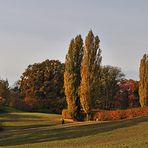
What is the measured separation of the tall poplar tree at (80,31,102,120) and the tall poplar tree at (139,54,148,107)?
10.2 metres

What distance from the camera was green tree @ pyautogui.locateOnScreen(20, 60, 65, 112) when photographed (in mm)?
84125

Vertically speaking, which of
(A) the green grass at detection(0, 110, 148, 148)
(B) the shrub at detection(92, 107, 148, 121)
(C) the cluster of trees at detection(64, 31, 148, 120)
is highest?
(C) the cluster of trees at detection(64, 31, 148, 120)

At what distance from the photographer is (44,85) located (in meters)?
87.1

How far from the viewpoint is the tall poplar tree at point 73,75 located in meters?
57.4

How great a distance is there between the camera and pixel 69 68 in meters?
59.1

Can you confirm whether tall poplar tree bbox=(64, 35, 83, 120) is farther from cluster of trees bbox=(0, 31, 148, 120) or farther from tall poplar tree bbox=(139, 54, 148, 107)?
tall poplar tree bbox=(139, 54, 148, 107)

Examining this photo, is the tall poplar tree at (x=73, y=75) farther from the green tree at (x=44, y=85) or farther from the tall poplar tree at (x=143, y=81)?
the green tree at (x=44, y=85)

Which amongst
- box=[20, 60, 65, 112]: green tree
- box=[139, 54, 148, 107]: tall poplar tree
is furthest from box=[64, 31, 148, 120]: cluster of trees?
box=[20, 60, 65, 112]: green tree

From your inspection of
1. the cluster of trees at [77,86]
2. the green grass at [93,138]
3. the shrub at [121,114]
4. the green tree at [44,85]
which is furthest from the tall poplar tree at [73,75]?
the green tree at [44,85]

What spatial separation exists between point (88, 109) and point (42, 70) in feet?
116

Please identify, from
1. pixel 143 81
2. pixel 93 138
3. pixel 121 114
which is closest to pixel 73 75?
pixel 121 114

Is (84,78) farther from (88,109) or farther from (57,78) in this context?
(57,78)

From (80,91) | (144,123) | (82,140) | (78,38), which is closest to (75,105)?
(80,91)

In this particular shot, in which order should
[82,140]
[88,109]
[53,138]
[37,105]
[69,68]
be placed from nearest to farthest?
[82,140] → [53,138] → [88,109] → [69,68] → [37,105]
